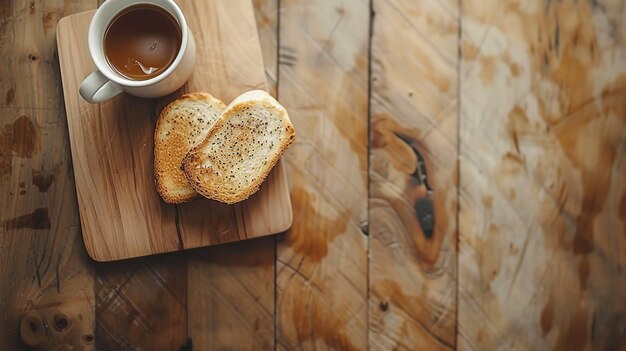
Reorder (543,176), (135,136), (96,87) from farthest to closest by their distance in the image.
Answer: (543,176) → (135,136) → (96,87)

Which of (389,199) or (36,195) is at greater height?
(389,199)

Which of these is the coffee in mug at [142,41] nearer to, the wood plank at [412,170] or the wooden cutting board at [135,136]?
the wooden cutting board at [135,136]

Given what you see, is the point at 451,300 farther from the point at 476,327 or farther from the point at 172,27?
the point at 172,27

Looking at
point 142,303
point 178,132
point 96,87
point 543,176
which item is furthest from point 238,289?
point 543,176

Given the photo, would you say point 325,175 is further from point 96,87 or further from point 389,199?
point 96,87

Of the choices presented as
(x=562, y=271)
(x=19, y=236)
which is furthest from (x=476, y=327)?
(x=19, y=236)

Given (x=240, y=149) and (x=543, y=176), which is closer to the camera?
(x=240, y=149)
